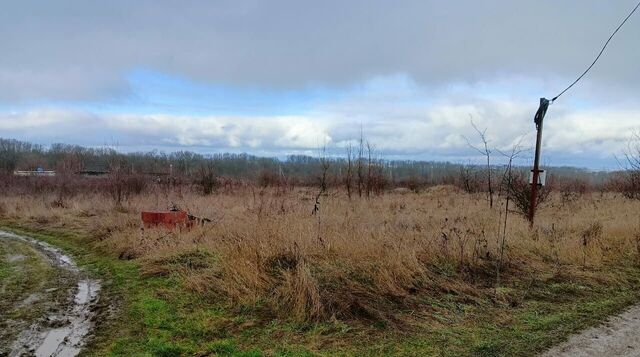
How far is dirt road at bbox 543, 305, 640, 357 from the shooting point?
13.5 feet

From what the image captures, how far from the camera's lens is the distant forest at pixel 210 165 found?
2503 centimetres

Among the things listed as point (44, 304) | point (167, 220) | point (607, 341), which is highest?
point (167, 220)

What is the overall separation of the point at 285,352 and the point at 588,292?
175 inches

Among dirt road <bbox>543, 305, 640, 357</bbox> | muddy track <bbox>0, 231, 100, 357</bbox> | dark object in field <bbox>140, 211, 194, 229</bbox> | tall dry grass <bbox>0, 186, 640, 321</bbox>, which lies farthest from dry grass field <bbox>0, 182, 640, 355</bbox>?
muddy track <bbox>0, 231, 100, 357</bbox>

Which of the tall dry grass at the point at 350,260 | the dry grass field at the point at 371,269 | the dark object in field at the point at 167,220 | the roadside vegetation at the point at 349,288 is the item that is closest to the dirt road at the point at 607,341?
the roadside vegetation at the point at 349,288

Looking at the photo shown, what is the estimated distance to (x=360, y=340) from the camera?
4543 millimetres

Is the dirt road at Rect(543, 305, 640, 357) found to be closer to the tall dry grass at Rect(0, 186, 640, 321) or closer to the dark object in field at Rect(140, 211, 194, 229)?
the tall dry grass at Rect(0, 186, 640, 321)

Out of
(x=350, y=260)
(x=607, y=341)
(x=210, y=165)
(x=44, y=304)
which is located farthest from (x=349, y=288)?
(x=210, y=165)

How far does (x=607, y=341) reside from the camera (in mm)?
4441

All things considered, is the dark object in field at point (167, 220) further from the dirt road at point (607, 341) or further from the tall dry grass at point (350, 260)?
the dirt road at point (607, 341)

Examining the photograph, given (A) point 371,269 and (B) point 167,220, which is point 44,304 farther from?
(B) point 167,220

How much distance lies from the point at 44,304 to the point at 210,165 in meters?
21.2

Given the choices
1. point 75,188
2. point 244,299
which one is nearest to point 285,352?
point 244,299

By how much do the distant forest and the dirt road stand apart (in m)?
7.02
